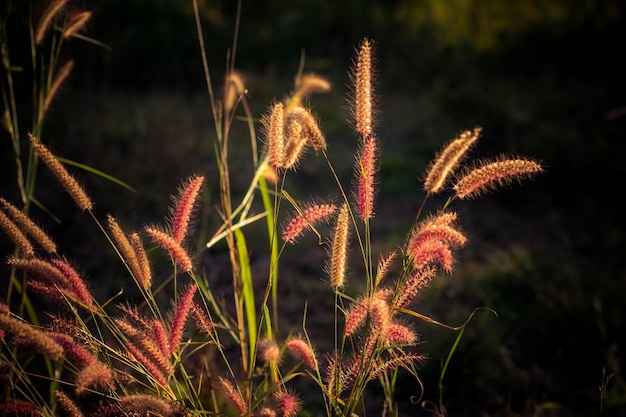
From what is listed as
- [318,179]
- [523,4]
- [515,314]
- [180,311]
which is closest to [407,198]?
[318,179]

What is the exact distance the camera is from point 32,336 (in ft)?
4.22

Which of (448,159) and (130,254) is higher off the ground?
(448,159)

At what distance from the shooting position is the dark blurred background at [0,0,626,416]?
291 centimetres

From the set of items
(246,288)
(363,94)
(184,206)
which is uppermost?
(363,94)

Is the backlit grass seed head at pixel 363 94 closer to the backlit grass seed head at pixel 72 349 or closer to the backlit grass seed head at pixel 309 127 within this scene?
the backlit grass seed head at pixel 309 127

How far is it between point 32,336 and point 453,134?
15.9 ft

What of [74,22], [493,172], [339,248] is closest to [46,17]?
[74,22]

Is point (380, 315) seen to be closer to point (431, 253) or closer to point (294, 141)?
point (431, 253)

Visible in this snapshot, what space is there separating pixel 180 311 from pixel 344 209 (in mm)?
476

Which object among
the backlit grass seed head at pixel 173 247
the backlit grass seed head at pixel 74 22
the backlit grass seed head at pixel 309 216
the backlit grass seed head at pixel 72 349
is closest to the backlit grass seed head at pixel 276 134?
the backlit grass seed head at pixel 309 216

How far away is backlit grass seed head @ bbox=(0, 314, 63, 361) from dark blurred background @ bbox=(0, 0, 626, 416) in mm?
1294

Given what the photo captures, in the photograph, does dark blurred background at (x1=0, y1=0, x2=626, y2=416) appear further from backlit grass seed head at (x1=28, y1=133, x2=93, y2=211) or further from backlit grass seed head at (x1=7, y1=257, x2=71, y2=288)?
backlit grass seed head at (x1=7, y1=257, x2=71, y2=288)

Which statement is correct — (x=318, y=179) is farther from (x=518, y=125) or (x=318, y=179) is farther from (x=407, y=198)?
(x=518, y=125)

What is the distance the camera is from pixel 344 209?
147cm
